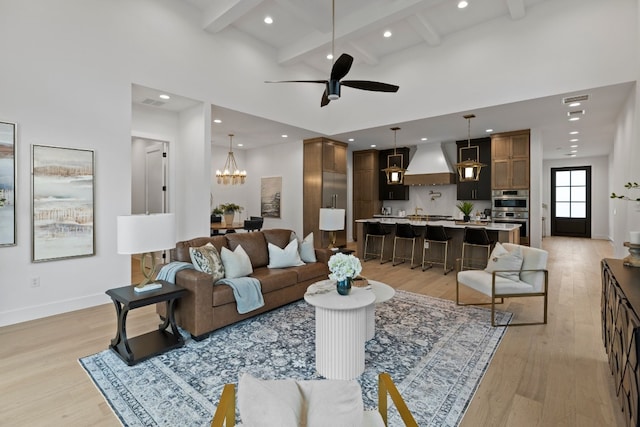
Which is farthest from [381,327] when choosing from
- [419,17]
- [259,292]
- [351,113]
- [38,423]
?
[351,113]

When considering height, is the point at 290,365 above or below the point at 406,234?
below

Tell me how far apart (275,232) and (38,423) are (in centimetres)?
313

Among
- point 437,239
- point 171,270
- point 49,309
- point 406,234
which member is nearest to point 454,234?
point 437,239

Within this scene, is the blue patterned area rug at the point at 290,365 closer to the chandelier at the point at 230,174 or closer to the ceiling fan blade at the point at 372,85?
the ceiling fan blade at the point at 372,85

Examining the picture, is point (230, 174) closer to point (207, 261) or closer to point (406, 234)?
point (406, 234)

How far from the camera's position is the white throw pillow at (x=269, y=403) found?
1023 mm

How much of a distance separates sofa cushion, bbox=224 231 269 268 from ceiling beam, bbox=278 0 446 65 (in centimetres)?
353

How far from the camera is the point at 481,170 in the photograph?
7.95 meters

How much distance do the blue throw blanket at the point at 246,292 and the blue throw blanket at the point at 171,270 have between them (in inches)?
15.2

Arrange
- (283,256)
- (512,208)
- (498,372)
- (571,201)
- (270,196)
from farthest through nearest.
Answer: (571,201), (270,196), (512,208), (283,256), (498,372)

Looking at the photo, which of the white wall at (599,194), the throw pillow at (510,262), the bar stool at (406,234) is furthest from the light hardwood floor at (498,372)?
the white wall at (599,194)

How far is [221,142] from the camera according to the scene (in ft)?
28.4

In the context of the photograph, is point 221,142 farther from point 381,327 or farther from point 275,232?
point 381,327

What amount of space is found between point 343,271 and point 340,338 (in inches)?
20.5
